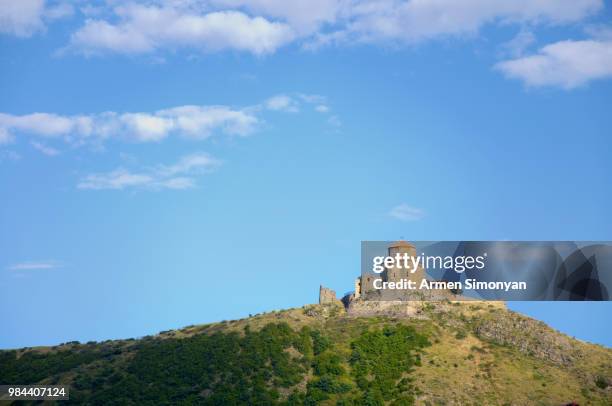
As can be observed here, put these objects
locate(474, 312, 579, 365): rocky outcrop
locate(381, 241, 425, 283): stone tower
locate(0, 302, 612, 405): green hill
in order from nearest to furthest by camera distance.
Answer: locate(0, 302, 612, 405): green hill → locate(474, 312, 579, 365): rocky outcrop → locate(381, 241, 425, 283): stone tower

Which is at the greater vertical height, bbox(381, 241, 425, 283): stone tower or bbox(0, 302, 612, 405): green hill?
bbox(381, 241, 425, 283): stone tower

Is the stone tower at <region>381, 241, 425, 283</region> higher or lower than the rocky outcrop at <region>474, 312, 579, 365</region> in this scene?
higher

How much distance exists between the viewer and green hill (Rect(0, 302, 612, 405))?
120 meters

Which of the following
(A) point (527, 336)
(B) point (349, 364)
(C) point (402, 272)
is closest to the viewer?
(B) point (349, 364)

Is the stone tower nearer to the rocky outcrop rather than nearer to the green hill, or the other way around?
the green hill

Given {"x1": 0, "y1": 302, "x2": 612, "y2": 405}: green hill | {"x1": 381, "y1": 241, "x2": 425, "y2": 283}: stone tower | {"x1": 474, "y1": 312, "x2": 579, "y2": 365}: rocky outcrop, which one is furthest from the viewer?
{"x1": 381, "y1": 241, "x2": 425, "y2": 283}: stone tower

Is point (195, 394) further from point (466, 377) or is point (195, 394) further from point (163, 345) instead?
point (466, 377)

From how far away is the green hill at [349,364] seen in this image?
120438 millimetres

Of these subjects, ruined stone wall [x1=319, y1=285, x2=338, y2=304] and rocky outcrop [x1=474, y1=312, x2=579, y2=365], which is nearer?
rocky outcrop [x1=474, y1=312, x2=579, y2=365]

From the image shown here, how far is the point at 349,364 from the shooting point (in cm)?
12925

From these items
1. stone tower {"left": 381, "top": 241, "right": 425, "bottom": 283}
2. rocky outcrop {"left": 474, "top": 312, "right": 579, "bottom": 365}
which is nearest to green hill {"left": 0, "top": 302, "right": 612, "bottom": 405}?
rocky outcrop {"left": 474, "top": 312, "right": 579, "bottom": 365}

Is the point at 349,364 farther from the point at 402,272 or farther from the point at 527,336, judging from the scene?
the point at 527,336

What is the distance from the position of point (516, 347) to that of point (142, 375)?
5184 cm

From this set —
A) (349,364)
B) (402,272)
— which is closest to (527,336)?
(402,272)
